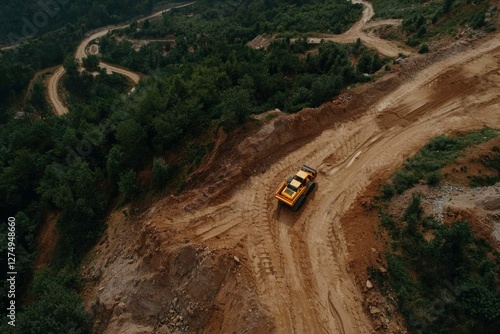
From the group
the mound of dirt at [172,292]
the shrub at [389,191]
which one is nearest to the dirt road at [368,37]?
the shrub at [389,191]

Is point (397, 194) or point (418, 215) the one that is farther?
point (397, 194)

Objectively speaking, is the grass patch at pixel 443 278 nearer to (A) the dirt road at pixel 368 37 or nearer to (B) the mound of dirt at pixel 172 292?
(B) the mound of dirt at pixel 172 292

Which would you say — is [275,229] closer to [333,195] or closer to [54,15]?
[333,195]

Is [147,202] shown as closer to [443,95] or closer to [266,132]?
[266,132]

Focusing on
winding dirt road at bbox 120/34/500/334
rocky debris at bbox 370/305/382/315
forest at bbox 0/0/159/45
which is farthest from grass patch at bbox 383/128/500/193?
forest at bbox 0/0/159/45

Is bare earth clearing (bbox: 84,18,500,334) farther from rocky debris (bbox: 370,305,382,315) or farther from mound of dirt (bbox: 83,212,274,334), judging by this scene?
rocky debris (bbox: 370,305,382,315)

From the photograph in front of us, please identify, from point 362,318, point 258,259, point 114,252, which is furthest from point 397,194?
point 114,252
